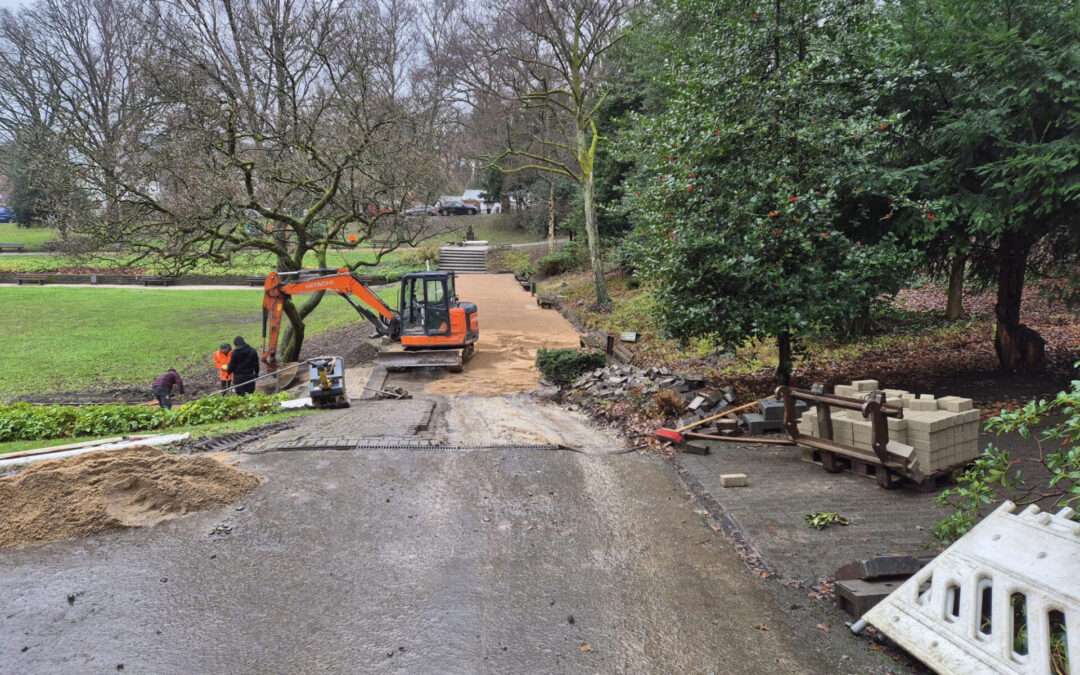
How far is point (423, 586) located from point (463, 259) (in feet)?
132

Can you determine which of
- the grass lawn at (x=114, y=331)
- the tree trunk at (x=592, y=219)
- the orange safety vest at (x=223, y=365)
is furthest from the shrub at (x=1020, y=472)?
the tree trunk at (x=592, y=219)

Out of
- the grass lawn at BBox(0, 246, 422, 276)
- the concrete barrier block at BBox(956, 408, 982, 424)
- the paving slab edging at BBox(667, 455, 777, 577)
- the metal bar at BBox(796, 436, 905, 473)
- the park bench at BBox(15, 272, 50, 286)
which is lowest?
the paving slab edging at BBox(667, 455, 777, 577)

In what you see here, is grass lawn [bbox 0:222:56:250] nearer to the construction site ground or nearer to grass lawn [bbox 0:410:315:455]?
grass lawn [bbox 0:410:315:455]

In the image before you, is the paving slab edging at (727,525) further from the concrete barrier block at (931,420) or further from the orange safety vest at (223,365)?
the orange safety vest at (223,365)

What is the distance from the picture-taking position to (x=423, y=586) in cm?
538

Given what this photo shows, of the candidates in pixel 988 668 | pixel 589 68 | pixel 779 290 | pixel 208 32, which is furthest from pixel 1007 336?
pixel 208 32

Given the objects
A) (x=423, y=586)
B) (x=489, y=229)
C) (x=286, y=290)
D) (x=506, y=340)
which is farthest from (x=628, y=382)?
(x=489, y=229)

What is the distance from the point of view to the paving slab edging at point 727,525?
5797 millimetres

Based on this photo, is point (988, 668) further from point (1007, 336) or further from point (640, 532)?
point (1007, 336)

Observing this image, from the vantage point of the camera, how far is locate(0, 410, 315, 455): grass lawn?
936 centimetres

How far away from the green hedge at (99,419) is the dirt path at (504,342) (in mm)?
5469

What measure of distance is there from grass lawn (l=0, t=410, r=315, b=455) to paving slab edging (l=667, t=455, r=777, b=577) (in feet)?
21.9

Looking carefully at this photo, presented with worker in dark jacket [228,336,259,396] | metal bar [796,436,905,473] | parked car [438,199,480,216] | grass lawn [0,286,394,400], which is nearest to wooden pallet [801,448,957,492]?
metal bar [796,436,905,473]

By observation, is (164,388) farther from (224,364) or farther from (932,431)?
(932,431)
